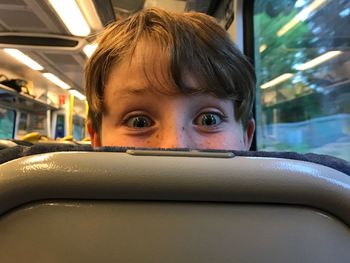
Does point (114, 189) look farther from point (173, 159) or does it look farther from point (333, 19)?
point (333, 19)

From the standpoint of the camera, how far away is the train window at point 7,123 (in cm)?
744

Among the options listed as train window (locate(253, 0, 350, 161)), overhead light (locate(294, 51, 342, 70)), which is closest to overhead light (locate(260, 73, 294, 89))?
train window (locate(253, 0, 350, 161))

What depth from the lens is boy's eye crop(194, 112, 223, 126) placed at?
0.92 meters

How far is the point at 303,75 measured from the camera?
217cm

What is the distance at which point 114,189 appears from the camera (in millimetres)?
394

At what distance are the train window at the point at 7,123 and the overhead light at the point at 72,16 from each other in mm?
4351

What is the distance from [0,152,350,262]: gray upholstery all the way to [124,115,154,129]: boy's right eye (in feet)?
1.73

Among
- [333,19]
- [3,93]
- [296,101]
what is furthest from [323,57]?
[3,93]

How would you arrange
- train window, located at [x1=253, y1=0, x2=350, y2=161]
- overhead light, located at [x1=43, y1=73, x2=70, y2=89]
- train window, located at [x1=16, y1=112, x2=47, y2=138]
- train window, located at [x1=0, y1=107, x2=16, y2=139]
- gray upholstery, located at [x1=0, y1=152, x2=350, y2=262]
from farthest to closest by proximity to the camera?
train window, located at [x1=16, y1=112, x2=47, y2=138]
train window, located at [x1=0, y1=107, x2=16, y2=139]
overhead light, located at [x1=43, y1=73, x2=70, y2=89]
train window, located at [x1=253, y1=0, x2=350, y2=161]
gray upholstery, located at [x1=0, y1=152, x2=350, y2=262]

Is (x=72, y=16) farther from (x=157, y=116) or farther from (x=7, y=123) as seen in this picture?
(x=7, y=123)

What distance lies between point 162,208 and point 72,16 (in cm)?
314

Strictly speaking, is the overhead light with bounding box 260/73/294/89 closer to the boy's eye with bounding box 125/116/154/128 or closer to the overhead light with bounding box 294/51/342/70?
the overhead light with bounding box 294/51/342/70

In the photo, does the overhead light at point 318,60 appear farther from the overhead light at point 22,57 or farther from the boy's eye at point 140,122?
the overhead light at point 22,57

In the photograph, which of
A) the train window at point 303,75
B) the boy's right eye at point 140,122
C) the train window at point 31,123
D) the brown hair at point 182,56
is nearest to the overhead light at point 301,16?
the train window at point 303,75
